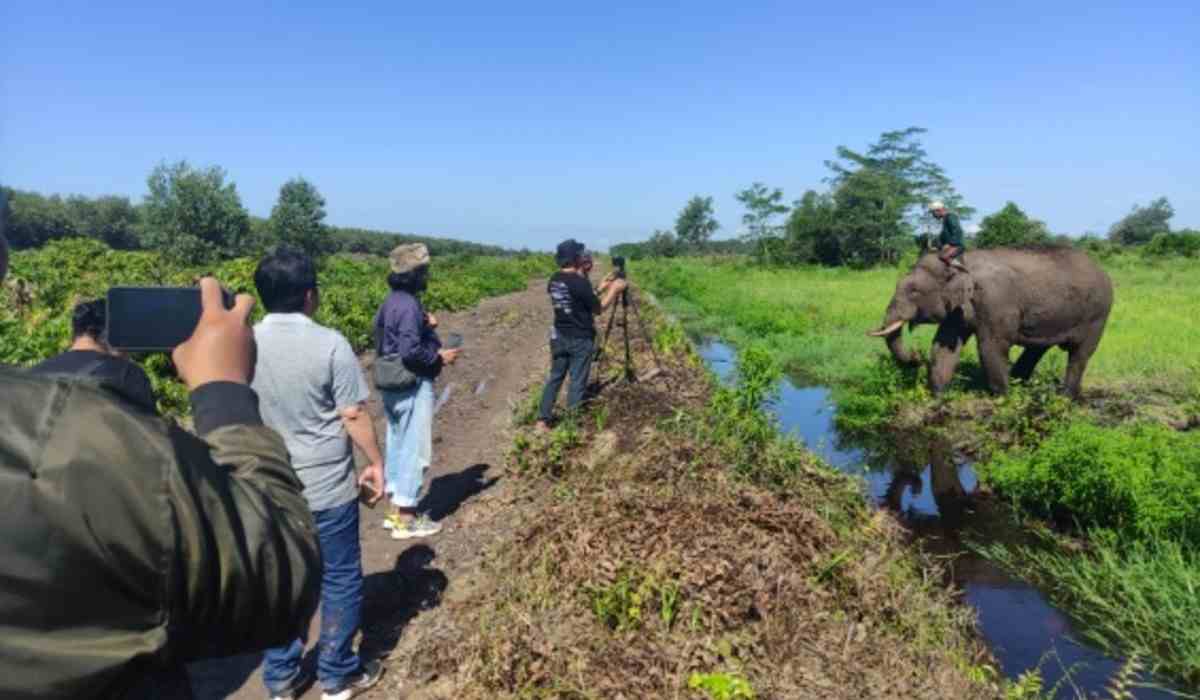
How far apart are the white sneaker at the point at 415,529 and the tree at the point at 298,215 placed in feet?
175

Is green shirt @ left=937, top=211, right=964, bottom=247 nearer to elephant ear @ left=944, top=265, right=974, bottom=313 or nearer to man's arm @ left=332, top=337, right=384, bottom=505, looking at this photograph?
elephant ear @ left=944, top=265, right=974, bottom=313

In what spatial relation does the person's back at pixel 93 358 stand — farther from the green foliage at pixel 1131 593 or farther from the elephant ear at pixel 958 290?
the elephant ear at pixel 958 290

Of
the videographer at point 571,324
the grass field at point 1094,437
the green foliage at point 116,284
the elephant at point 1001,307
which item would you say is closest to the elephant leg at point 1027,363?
the grass field at point 1094,437

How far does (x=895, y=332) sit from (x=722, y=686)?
7.88 meters

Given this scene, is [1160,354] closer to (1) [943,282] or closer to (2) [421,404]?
(1) [943,282]

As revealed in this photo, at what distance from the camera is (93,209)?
64875mm

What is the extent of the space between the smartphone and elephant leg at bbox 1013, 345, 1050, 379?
11563 millimetres

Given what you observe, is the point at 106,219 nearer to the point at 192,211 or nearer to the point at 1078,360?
the point at 192,211

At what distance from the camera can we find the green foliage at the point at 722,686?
3168 mm

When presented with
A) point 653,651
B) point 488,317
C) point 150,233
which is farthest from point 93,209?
point 653,651

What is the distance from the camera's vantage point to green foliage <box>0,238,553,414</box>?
9195 millimetres

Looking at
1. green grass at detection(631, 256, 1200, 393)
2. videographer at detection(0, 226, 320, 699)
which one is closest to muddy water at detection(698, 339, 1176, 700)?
green grass at detection(631, 256, 1200, 393)

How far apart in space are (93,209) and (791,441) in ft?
247

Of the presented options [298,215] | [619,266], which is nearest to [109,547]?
[619,266]
